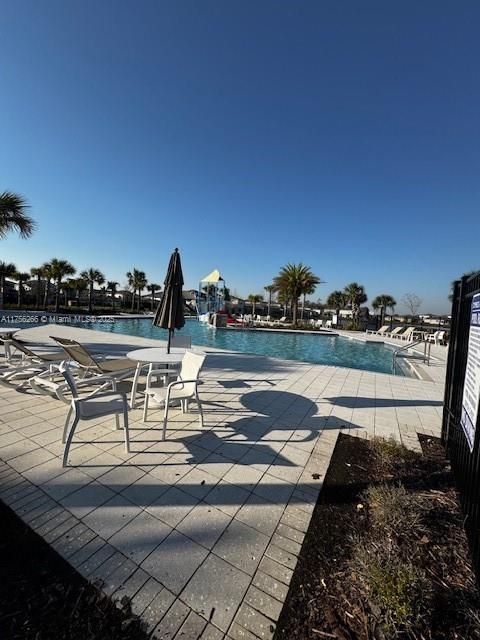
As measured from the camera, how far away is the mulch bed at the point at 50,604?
3.77 feet

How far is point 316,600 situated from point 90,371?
4399 millimetres

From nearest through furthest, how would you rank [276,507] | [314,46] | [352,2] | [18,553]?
[18,553] < [276,507] < [352,2] < [314,46]

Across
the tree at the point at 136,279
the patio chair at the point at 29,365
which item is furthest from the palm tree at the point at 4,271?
the patio chair at the point at 29,365

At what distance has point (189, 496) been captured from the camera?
82.8 inches

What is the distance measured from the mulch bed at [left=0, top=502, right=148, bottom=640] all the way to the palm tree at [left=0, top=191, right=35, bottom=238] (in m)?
10.7

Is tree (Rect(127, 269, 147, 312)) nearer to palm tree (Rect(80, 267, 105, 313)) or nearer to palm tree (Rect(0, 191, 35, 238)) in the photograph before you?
palm tree (Rect(80, 267, 105, 313))

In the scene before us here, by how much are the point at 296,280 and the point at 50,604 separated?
26693 millimetres

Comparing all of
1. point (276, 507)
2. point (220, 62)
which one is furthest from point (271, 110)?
point (276, 507)

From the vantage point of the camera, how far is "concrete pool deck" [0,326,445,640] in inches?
53.8

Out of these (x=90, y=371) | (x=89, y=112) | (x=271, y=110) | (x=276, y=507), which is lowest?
(x=276, y=507)

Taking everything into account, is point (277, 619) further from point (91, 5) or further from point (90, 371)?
point (91, 5)

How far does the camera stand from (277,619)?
127 centimetres

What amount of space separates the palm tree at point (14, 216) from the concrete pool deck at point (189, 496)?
7690mm

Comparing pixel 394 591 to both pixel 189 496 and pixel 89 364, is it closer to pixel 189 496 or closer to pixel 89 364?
pixel 189 496
